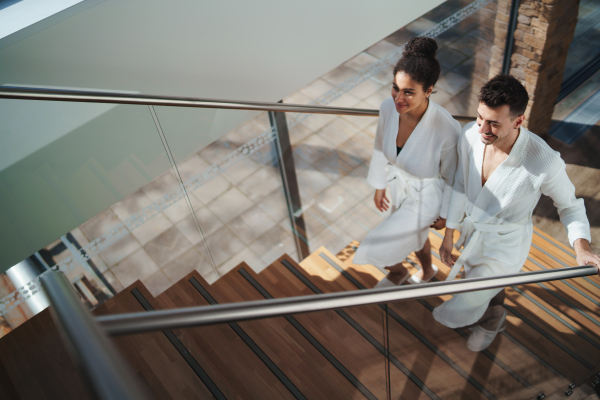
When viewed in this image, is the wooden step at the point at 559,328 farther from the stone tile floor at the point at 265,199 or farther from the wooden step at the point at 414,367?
the stone tile floor at the point at 265,199

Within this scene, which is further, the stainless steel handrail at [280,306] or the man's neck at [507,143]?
the man's neck at [507,143]

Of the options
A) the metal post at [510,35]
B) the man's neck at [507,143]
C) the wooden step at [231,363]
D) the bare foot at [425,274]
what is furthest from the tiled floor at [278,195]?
the man's neck at [507,143]

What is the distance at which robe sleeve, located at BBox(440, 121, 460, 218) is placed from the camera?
214cm

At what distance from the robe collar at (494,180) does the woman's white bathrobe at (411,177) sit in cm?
17

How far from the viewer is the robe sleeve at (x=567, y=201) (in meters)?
1.83

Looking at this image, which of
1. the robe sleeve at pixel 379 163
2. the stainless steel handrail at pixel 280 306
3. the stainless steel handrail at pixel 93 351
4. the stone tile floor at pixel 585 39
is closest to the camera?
the stainless steel handrail at pixel 93 351

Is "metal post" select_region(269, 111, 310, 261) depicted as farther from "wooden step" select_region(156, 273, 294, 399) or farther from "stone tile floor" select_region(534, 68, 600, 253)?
"stone tile floor" select_region(534, 68, 600, 253)

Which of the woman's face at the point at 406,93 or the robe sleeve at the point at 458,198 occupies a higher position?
the woman's face at the point at 406,93

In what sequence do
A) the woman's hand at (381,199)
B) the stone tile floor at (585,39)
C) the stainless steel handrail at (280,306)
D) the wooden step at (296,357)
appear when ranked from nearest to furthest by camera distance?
1. the stainless steel handrail at (280,306)
2. the wooden step at (296,357)
3. the woman's hand at (381,199)
4. the stone tile floor at (585,39)

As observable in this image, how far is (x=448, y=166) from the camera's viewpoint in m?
2.19

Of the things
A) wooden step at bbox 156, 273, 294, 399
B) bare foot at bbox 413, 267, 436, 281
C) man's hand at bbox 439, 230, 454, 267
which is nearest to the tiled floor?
bare foot at bbox 413, 267, 436, 281

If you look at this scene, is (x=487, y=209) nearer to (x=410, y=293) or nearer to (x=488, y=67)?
(x=410, y=293)

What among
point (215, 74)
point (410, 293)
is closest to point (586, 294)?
point (410, 293)

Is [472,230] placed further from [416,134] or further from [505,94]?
[505,94]
